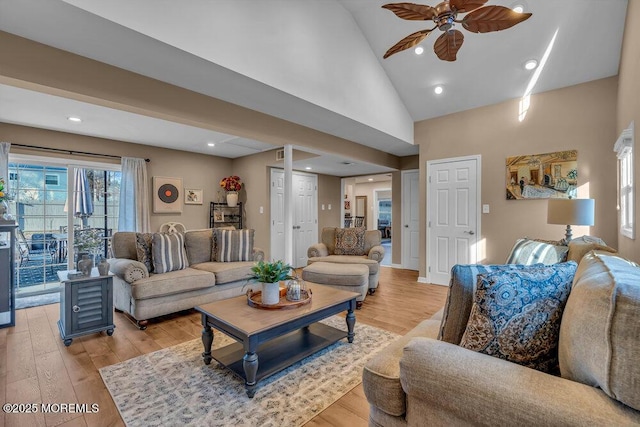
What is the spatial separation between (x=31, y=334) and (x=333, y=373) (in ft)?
9.31

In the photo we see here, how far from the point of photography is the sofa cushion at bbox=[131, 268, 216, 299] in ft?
9.49

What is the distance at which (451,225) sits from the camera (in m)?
4.50

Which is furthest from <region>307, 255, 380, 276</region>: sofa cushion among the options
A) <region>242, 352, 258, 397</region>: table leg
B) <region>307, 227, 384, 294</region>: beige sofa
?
<region>242, 352, 258, 397</region>: table leg

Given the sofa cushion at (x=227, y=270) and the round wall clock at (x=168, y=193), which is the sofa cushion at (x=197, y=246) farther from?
the round wall clock at (x=168, y=193)

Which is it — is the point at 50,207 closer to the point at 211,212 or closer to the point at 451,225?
the point at 211,212

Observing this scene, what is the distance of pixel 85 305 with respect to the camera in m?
2.62

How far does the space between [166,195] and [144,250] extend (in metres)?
2.21

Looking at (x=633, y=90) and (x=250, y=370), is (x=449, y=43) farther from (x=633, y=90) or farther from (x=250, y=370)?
(x=250, y=370)

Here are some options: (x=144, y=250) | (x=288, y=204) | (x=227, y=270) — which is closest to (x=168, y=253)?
(x=144, y=250)

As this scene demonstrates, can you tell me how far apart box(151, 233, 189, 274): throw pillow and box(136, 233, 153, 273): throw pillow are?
0.05 meters

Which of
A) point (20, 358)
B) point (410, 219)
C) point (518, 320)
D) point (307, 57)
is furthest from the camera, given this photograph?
point (410, 219)

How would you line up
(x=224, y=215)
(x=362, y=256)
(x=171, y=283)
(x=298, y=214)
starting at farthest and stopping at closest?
(x=298, y=214), (x=224, y=215), (x=362, y=256), (x=171, y=283)

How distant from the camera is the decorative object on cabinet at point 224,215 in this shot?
5.80m

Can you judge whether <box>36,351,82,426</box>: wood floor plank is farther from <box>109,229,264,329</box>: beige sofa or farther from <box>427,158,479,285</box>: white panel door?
<box>427,158,479,285</box>: white panel door
